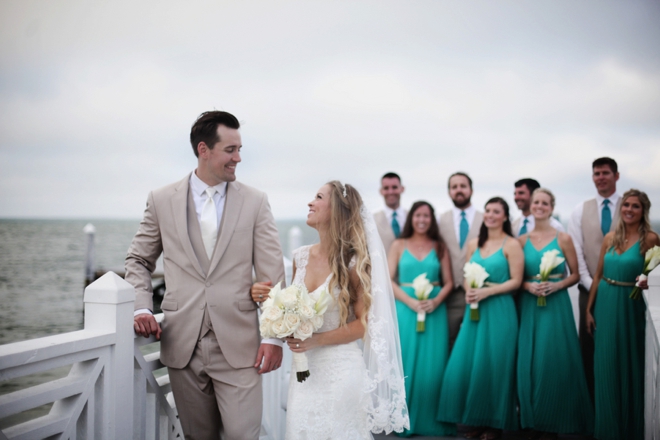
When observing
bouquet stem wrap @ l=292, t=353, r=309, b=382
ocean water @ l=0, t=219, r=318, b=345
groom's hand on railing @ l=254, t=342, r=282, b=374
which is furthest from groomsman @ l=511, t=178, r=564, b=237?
groom's hand on railing @ l=254, t=342, r=282, b=374

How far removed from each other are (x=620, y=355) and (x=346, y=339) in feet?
8.02

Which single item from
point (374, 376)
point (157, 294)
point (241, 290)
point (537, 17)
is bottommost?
point (157, 294)

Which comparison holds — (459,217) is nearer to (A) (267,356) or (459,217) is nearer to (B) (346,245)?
(B) (346,245)

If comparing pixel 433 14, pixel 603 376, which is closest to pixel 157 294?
pixel 433 14

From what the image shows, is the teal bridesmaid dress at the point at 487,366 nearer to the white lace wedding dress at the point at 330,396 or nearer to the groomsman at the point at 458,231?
the groomsman at the point at 458,231

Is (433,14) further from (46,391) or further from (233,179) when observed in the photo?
(46,391)

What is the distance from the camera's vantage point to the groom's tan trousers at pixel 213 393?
241 cm

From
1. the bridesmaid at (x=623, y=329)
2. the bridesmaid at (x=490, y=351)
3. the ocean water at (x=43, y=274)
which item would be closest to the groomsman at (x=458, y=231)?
the bridesmaid at (x=490, y=351)

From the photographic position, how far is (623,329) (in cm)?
387

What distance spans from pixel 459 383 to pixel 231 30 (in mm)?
8617

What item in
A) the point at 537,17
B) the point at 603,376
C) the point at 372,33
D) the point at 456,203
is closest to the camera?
the point at 603,376

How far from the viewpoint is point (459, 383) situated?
4.27 m

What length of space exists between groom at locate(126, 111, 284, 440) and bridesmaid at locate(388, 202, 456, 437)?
→ 2183mm

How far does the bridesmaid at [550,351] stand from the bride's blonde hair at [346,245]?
2.01 meters
